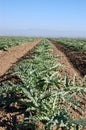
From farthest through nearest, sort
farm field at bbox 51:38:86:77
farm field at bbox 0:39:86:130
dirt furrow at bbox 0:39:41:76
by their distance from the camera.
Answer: farm field at bbox 51:38:86:77 < dirt furrow at bbox 0:39:41:76 < farm field at bbox 0:39:86:130

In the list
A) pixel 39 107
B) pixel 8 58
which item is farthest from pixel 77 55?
pixel 39 107

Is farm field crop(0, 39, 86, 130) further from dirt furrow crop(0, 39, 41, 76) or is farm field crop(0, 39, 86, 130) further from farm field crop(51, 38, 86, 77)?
farm field crop(51, 38, 86, 77)

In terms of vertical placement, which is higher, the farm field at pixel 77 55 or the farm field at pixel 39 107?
the farm field at pixel 39 107

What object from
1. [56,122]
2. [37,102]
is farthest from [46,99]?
[56,122]

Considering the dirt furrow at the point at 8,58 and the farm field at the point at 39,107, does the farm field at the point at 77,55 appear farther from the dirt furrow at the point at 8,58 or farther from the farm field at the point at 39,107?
the farm field at the point at 39,107

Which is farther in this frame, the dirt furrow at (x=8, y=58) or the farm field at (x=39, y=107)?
the dirt furrow at (x=8, y=58)

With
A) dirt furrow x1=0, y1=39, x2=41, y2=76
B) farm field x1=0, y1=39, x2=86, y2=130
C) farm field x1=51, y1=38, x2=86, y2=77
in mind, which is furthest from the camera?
farm field x1=51, y1=38, x2=86, y2=77

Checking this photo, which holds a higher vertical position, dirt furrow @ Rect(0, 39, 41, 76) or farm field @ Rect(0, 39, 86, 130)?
farm field @ Rect(0, 39, 86, 130)

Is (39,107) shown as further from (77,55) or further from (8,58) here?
(77,55)

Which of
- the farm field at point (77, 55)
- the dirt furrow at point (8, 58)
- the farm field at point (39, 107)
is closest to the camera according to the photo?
the farm field at point (39, 107)

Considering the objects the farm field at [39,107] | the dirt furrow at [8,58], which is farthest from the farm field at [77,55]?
the farm field at [39,107]

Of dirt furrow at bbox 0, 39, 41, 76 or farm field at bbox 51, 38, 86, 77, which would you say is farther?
farm field at bbox 51, 38, 86, 77

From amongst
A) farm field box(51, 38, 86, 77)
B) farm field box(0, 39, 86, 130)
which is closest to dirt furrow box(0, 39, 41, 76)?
farm field box(51, 38, 86, 77)

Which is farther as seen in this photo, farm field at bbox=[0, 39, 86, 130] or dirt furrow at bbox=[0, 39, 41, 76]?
dirt furrow at bbox=[0, 39, 41, 76]
